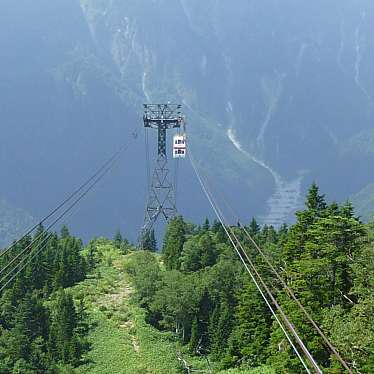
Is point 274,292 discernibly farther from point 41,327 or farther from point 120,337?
point 41,327

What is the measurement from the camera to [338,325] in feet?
62.1

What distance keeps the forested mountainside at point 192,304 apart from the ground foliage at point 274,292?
5 centimetres

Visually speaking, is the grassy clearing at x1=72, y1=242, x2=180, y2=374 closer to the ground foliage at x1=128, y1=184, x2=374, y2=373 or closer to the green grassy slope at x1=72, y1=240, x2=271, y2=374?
the green grassy slope at x1=72, y1=240, x2=271, y2=374

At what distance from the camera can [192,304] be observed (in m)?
37.5

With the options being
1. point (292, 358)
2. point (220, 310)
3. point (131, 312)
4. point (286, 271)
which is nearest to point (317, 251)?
point (286, 271)

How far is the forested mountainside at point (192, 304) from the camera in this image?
2141 centimetres

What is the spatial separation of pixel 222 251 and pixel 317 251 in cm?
2187

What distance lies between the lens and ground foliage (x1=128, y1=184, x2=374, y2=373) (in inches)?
772

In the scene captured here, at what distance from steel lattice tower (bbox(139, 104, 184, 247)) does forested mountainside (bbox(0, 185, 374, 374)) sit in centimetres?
212

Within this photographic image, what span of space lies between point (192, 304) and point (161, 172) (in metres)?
11.3

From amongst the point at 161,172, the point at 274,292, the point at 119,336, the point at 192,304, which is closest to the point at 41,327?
the point at 119,336

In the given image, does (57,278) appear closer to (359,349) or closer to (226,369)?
(226,369)

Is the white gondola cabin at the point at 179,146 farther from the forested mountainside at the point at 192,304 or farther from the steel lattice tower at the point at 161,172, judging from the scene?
the forested mountainside at the point at 192,304

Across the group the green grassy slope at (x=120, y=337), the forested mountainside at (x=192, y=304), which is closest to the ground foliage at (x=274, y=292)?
the forested mountainside at (x=192, y=304)
